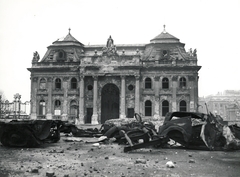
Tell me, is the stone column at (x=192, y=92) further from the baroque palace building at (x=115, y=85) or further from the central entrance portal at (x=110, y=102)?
the central entrance portal at (x=110, y=102)

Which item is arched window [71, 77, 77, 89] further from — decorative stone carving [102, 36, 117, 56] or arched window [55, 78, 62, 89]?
decorative stone carving [102, 36, 117, 56]

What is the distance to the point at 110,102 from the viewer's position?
112ft

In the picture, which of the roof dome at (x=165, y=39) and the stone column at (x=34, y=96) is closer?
the stone column at (x=34, y=96)

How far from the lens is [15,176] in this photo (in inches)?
240

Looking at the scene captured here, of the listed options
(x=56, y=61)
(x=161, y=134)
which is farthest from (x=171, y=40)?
(x=161, y=134)

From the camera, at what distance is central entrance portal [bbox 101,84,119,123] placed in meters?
33.8

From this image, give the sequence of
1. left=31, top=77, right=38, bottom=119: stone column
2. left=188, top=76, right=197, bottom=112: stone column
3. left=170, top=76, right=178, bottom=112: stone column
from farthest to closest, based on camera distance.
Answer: left=31, top=77, right=38, bottom=119: stone column < left=170, top=76, right=178, bottom=112: stone column < left=188, top=76, right=197, bottom=112: stone column

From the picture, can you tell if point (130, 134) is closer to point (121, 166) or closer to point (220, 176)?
point (121, 166)

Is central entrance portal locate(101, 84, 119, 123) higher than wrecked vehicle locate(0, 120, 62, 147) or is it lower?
higher

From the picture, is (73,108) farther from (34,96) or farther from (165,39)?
(165,39)

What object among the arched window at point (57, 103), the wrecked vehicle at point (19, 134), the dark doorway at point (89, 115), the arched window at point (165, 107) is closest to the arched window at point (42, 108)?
the arched window at point (57, 103)

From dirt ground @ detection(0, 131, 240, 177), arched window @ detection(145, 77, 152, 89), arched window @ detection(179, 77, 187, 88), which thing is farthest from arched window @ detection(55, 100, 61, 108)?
dirt ground @ detection(0, 131, 240, 177)

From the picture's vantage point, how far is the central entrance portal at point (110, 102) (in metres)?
33.8

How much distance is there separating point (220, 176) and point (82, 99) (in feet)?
91.6
